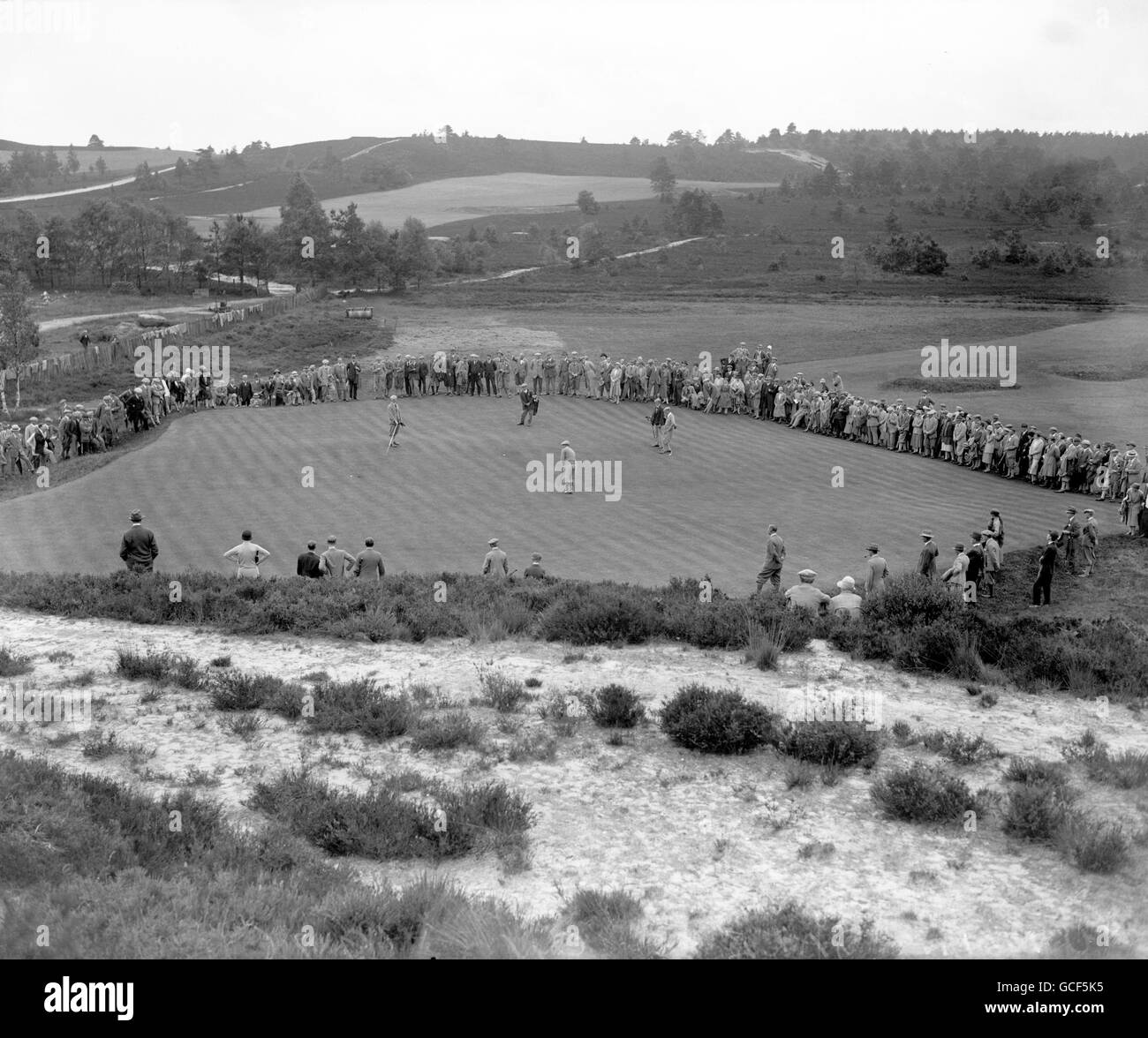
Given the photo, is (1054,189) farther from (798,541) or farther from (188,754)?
(188,754)

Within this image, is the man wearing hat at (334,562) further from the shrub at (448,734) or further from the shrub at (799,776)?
the shrub at (799,776)

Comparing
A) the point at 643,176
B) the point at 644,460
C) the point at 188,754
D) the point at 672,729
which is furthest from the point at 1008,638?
the point at 643,176

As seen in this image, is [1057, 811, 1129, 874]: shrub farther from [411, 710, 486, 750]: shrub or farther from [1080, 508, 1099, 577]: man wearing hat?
[1080, 508, 1099, 577]: man wearing hat

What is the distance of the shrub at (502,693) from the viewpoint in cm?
1388

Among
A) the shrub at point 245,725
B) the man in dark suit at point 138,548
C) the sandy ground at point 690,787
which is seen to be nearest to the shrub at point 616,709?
the sandy ground at point 690,787

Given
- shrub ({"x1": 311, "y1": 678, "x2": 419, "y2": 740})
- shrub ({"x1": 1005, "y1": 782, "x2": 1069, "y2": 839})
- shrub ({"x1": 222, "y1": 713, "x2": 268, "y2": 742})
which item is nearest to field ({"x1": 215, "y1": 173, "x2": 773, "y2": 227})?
shrub ({"x1": 311, "y1": 678, "x2": 419, "y2": 740})

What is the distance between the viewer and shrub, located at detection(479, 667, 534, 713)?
13883 millimetres

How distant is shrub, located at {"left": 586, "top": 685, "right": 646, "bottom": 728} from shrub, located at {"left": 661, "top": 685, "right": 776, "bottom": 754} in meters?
0.34

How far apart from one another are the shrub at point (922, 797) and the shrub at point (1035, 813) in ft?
1.34

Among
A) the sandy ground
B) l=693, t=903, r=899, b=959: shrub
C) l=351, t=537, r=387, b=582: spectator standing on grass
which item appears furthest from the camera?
l=351, t=537, r=387, b=582: spectator standing on grass

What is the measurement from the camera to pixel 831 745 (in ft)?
40.2

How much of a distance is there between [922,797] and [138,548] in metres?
15.0

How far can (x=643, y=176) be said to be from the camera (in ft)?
536
